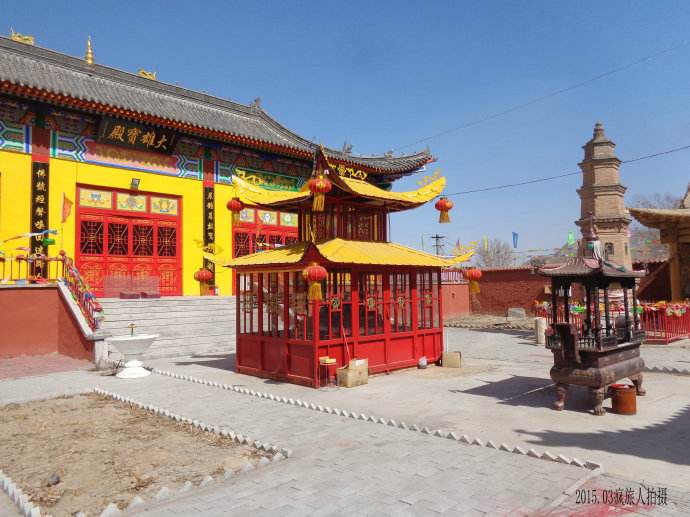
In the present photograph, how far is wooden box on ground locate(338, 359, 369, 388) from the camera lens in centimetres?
890

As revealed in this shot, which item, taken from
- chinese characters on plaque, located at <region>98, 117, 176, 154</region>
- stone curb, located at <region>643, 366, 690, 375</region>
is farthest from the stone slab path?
chinese characters on plaque, located at <region>98, 117, 176, 154</region>

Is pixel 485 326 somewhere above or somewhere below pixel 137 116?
below

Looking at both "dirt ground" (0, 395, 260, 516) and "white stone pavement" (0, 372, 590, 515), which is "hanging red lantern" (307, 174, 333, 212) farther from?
"dirt ground" (0, 395, 260, 516)

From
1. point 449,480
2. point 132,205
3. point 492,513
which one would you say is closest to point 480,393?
point 449,480

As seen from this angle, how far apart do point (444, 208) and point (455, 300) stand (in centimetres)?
1403

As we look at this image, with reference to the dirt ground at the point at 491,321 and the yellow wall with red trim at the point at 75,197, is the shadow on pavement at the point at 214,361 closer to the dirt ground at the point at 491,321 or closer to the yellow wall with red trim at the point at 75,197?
the yellow wall with red trim at the point at 75,197

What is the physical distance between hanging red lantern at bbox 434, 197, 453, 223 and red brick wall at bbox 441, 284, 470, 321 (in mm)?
13069

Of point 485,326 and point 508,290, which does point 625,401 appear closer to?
point 485,326

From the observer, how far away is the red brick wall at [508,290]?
23.0 metres

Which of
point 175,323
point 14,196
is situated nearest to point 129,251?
point 14,196

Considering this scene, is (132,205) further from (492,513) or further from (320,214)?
(492,513)

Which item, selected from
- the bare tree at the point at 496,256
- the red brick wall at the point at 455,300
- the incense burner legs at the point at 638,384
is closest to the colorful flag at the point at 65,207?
the incense burner legs at the point at 638,384

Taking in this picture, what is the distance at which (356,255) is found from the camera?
31.1ft

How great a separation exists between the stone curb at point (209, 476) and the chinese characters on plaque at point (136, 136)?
37.9 feet
